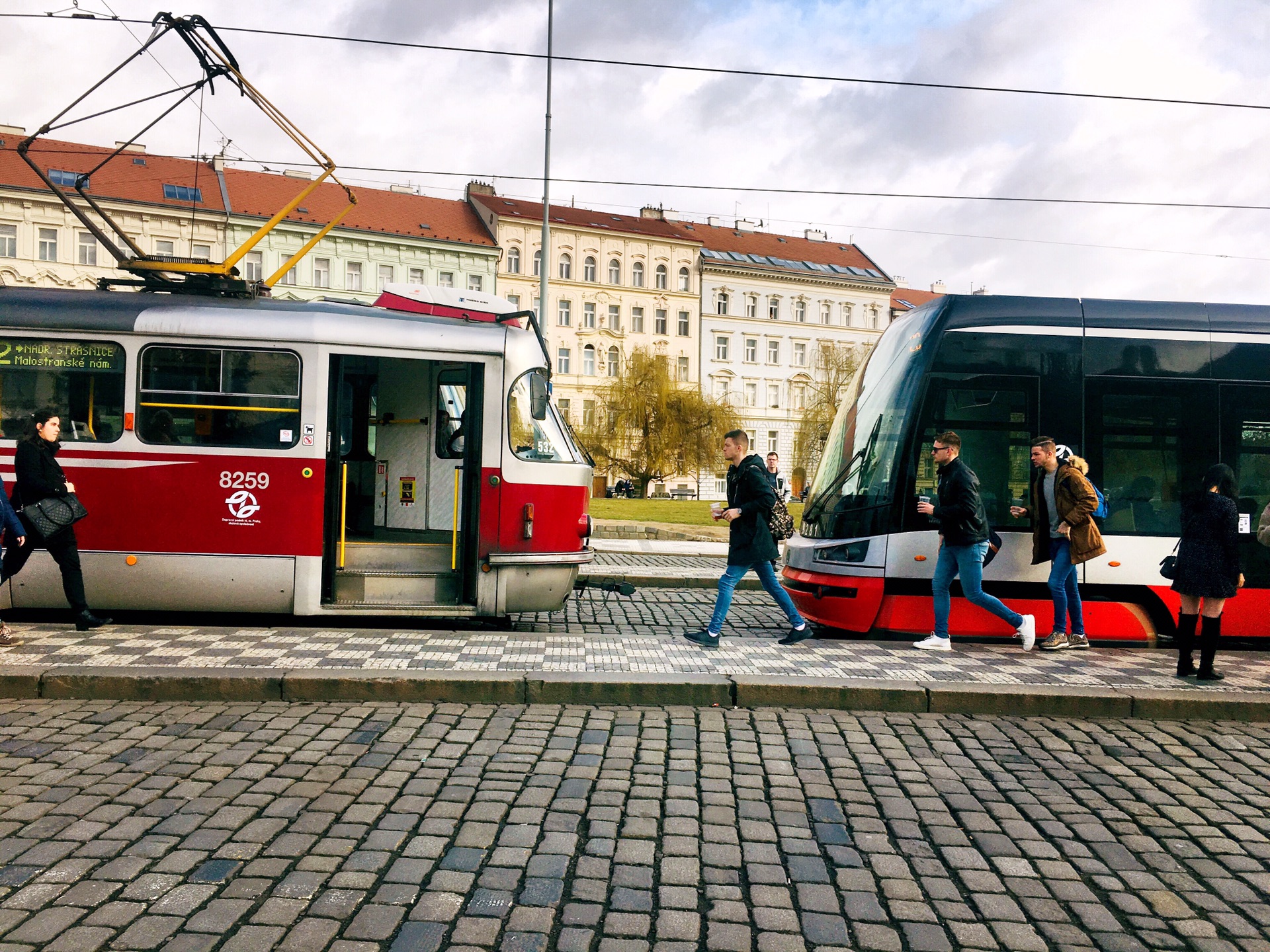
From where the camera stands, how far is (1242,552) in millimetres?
8914

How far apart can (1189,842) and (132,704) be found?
18.7 ft

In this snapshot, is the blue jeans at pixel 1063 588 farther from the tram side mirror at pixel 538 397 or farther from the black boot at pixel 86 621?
the black boot at pixel 86 621

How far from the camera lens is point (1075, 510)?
8406 mm

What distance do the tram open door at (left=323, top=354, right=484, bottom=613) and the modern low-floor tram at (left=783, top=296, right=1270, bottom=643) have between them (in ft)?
11.0

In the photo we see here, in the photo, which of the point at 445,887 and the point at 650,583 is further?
the point at 650,583

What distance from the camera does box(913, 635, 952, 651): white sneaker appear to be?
27.7ft

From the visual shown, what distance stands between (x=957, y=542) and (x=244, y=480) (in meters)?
5.81

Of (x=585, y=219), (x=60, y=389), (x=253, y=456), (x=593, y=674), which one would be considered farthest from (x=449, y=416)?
(x=585, y=219)

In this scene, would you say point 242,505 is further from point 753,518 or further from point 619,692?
point 753,518

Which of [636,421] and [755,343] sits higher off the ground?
[755,343]

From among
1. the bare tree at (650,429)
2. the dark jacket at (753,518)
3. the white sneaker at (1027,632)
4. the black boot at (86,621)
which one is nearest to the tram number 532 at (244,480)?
the black boot at (86,621)

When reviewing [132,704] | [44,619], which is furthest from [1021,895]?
[44,619]

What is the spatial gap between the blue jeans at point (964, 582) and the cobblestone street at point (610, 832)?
211 cm

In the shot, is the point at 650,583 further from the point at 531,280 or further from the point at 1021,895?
the point at 531,280
